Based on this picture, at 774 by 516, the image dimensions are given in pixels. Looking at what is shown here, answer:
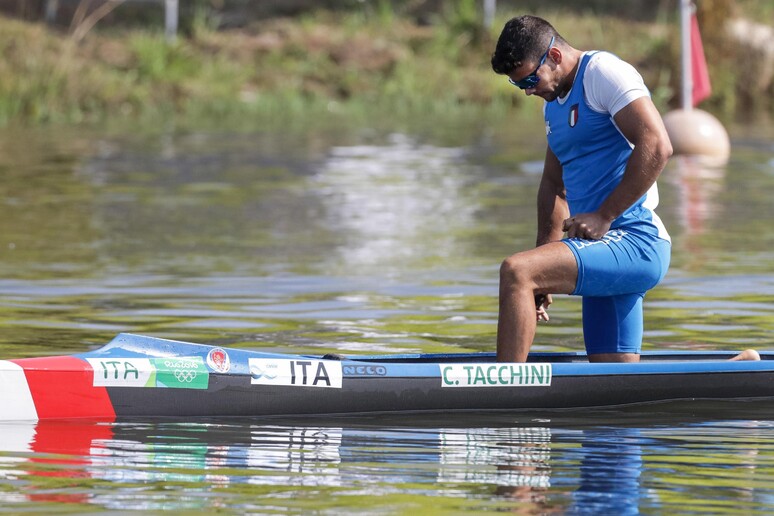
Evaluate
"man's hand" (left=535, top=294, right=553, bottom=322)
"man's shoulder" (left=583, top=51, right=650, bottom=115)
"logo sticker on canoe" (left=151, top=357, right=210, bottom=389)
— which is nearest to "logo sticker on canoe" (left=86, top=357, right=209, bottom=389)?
"logo sticker on canoe" (left=151, top=357, right=210, bottom=389)

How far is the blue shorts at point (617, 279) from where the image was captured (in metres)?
7.94

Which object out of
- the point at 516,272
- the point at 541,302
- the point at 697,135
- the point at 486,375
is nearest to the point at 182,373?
the point at 486,375

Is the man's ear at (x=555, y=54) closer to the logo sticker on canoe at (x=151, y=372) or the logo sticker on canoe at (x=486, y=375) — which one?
the logo sticker on canoe at (x=486, y=375)

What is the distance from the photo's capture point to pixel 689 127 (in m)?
24.1

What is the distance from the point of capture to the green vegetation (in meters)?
33.1

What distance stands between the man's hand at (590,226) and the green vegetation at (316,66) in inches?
930

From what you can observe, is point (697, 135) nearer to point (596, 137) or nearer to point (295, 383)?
point (596, 137)

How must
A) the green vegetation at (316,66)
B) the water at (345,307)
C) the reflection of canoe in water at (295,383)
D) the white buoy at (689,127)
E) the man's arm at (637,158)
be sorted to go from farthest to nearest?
the green vegetation at (316,66), the white buoy at (689,127), the reflection of canoe in water at (295,383), the man's arm at (637,158), the water at (345,307)

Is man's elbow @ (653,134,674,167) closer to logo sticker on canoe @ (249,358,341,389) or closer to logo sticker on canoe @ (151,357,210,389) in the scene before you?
logo sticker on canoe @ (249,358,341,389)

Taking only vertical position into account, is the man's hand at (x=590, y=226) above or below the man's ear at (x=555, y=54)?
below

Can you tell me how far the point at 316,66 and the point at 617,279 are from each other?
30443mm

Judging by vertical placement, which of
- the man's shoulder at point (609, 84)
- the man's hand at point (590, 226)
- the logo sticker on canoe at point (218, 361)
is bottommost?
the logo sticker on canoe at point (218, 361)

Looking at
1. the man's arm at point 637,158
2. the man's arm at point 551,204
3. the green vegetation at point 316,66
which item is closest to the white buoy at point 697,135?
the green vegetation at point 316,66

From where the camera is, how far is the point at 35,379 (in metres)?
7.84
